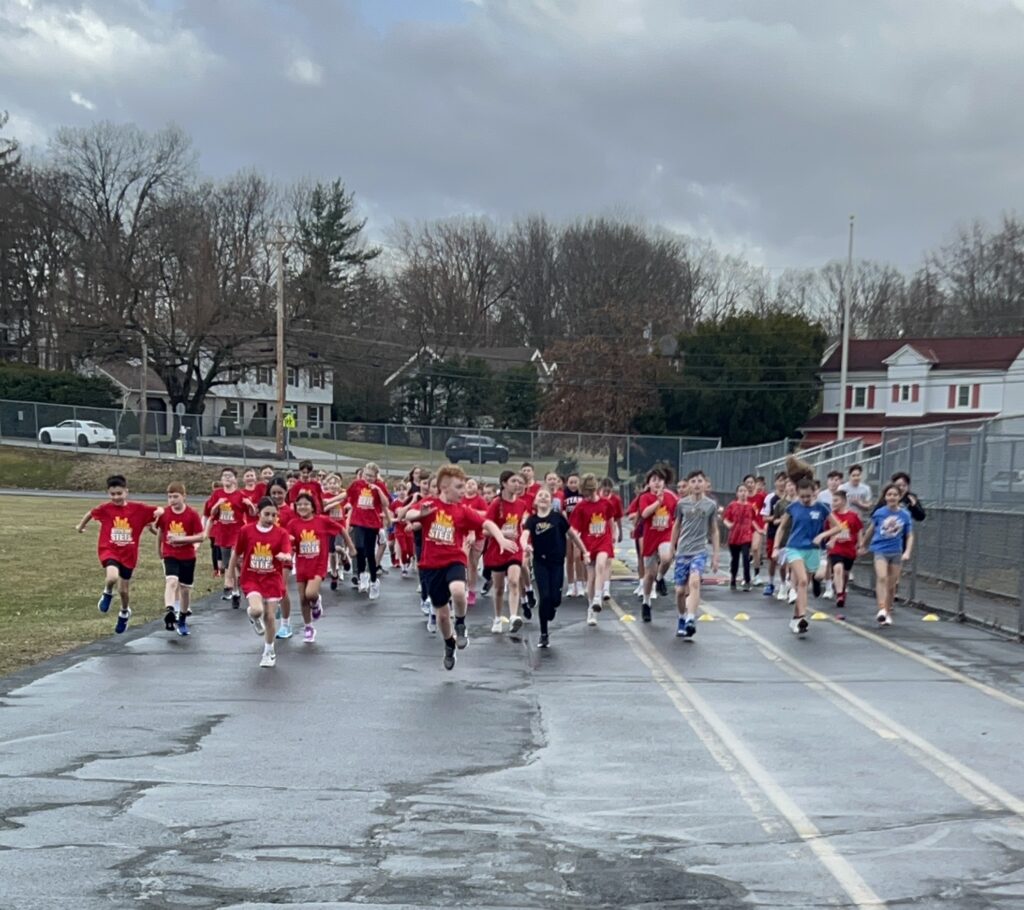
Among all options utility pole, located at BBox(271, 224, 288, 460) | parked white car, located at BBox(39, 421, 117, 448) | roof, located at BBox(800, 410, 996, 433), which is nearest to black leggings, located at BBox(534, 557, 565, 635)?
utility pole, located at BBox(271, 224, 288, 460)

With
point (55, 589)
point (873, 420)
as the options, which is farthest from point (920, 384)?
point (55, 589)

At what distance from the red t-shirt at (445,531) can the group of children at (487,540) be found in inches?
0.5

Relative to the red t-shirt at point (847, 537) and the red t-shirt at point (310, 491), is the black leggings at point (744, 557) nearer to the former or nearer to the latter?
the red t-shirt at point (847, 537)

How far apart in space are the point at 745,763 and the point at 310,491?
8860 mm

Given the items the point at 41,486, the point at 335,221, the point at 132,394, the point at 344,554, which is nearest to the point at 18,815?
the point at 344,554

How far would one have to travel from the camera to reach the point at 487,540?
1638cm

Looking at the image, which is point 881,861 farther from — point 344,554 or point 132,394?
point 132,394

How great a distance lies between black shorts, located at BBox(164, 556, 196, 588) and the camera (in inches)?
587

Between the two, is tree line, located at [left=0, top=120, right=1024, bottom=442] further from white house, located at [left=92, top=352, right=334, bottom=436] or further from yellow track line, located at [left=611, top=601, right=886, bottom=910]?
yellow track line, located at [left=611, top=601, right=886, bottom=910]

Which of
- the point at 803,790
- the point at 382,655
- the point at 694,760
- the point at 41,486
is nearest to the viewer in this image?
the point at 803,790

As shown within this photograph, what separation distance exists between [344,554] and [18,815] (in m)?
14.9

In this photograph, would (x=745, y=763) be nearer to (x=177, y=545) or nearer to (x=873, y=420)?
(x=177, y=545)

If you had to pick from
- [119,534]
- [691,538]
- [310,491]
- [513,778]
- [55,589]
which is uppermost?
[310,491]

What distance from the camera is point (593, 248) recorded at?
3654 inches
